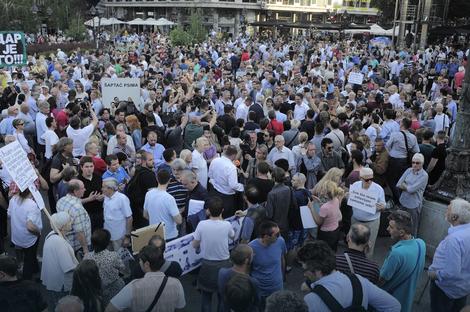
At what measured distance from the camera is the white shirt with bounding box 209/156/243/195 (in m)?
6.92

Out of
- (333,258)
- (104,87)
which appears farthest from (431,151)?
(104,87)

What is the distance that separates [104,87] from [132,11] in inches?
2745

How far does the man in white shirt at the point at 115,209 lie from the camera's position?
5.75m

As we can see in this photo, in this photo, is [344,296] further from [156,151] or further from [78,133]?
[78,133]

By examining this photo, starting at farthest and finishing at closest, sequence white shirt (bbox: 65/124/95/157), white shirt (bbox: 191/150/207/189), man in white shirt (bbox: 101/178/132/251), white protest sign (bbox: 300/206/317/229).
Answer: white shirt (bbox: 65/124/95/157)
white shirt (bbox: 191/150/207/189)
white protest sign (bbox: 300/206/317/229)
man in white shirt (bbox: 101/178/132/251)

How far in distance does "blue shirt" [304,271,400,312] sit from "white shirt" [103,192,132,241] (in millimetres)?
2888

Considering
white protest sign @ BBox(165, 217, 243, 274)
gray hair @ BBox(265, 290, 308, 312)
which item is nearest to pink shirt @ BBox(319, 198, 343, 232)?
white protest sign @ BBox(165, 217, 243, 274)

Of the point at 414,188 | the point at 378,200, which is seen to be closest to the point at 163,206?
the point at 378,200

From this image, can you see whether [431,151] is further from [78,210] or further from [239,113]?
[78,210]

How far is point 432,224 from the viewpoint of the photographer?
727cm

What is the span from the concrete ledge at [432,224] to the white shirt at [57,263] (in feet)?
17.4

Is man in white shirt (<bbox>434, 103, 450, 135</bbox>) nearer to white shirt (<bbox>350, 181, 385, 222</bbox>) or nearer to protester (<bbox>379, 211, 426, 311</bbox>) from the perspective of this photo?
white shirt (<bbox>350, 181, 385, 222</bbox>)

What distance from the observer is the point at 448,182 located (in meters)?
7.19

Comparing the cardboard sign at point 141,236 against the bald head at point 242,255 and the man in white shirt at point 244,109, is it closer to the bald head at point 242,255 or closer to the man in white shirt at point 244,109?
the bald head at point 242,255
